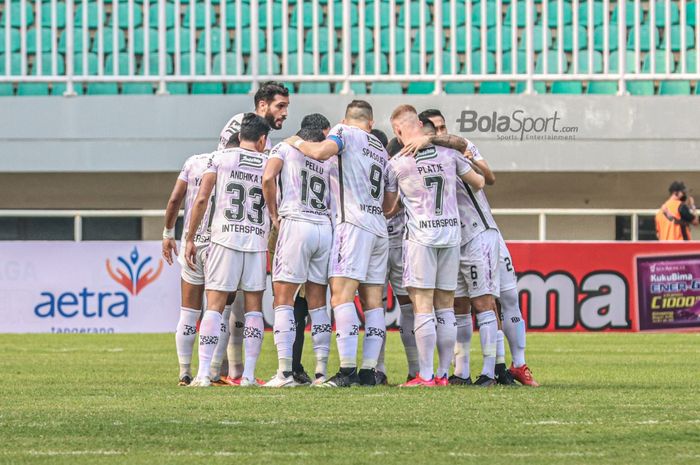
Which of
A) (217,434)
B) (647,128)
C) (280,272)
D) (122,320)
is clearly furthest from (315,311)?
(647,128)

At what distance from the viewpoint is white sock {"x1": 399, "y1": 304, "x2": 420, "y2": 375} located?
372 inches

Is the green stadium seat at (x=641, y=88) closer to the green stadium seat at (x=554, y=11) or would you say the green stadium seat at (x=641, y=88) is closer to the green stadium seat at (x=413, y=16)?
the green stadium seat at (x=554, y=11)

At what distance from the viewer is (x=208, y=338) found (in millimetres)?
8953

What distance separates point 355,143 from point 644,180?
46.7 feet

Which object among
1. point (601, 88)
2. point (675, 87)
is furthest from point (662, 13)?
point (601, 88)

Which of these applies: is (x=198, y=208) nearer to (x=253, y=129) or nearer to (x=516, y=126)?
(x=253, y=129)

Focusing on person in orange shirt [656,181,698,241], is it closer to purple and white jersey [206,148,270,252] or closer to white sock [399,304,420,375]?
white sock [399,304,420,375]

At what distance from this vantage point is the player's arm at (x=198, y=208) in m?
8.98

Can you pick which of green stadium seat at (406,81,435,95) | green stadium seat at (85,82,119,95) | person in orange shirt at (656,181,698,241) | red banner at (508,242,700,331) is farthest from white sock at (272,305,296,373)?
green stadium seat at (85,82,119,95)

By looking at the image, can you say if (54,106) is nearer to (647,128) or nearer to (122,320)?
(122,320)

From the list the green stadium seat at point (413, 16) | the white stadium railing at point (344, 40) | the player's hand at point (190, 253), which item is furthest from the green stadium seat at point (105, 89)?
the player's hand at point (190, 253)

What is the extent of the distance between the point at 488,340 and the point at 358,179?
4.21 feet

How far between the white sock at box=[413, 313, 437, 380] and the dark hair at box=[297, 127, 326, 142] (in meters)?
1.26

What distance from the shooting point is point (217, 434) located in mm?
→ 5930
